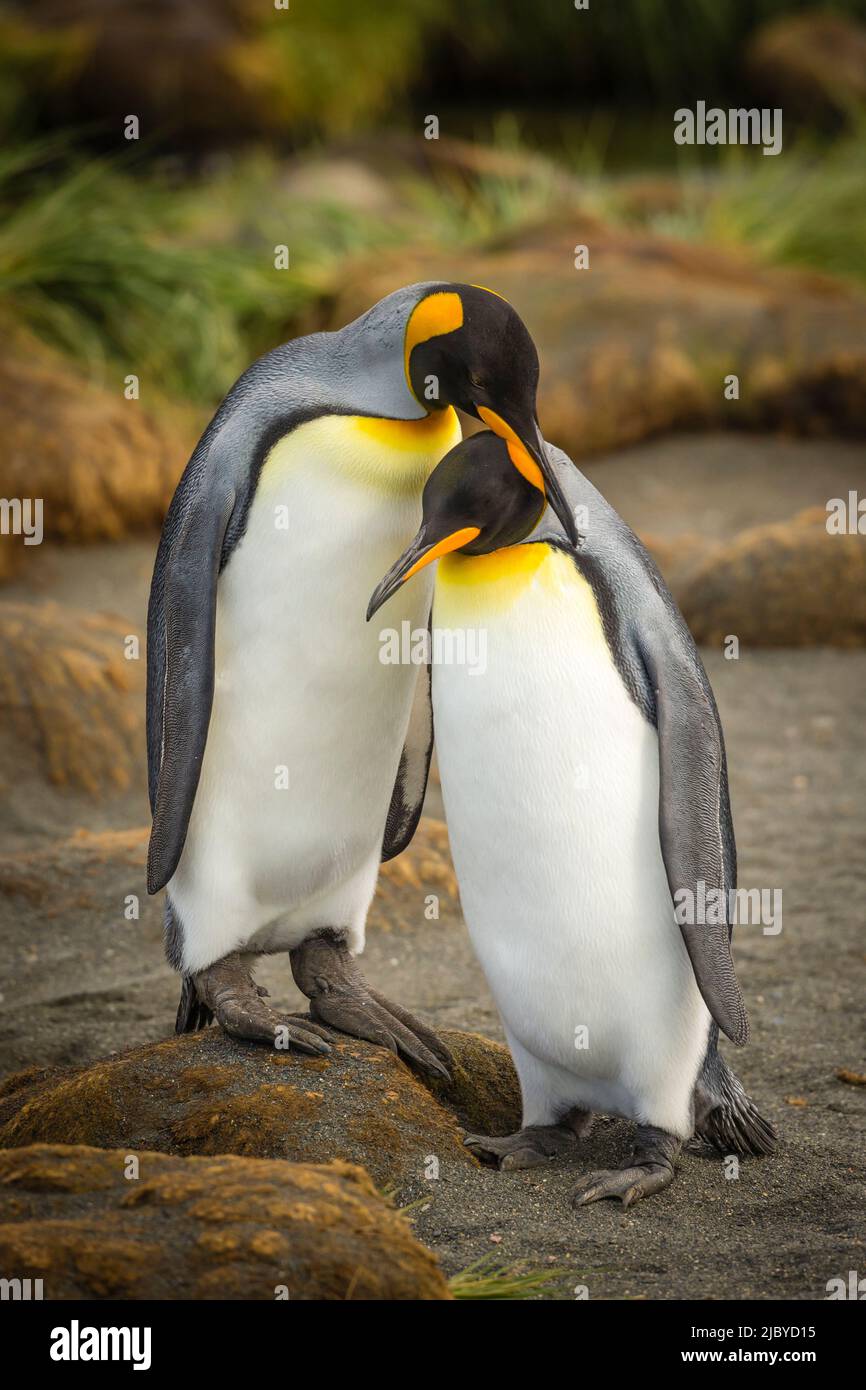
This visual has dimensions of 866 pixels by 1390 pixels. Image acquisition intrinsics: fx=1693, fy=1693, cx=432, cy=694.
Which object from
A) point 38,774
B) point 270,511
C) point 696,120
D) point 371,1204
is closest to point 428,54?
point 696,120

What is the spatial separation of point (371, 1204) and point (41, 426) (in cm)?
573

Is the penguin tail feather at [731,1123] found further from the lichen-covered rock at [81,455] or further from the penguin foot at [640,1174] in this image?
the lichen-covered rock at [81,455]

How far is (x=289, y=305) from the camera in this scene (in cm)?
946

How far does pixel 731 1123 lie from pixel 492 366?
1585mm

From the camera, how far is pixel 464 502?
311 cm

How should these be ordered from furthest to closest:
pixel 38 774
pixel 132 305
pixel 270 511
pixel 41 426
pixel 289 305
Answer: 1. pixel 289 305
2. pixel 132 305
3. pixel 41 426
4. pixel 38 774
5. pixel 270 511

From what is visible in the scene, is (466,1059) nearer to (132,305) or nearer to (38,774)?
(38,774)

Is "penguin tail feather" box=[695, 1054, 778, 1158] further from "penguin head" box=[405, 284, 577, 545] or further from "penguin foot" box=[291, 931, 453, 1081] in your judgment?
"penguin head" box=[405, 284, 577, 545]

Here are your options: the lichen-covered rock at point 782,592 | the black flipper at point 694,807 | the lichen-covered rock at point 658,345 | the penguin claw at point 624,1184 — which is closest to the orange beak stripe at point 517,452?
the black flipper at point 694,807

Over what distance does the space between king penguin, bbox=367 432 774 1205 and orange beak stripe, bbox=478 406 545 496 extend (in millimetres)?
27

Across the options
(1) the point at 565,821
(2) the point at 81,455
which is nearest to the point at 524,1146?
(1) the point at 565,821

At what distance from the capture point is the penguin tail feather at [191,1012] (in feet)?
12.2

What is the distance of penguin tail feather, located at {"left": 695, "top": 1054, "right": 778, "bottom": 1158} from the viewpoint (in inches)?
134

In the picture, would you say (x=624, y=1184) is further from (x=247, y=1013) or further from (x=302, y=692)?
(x=302, y=692)
